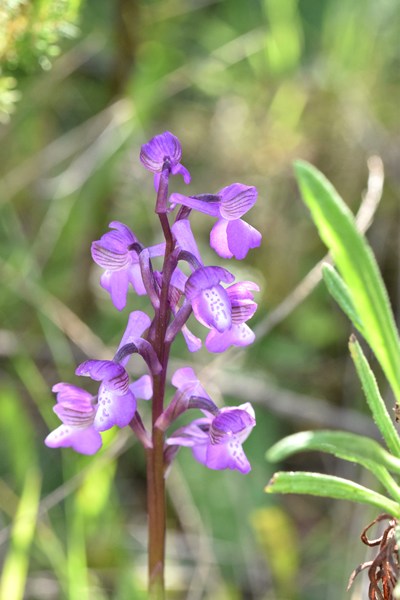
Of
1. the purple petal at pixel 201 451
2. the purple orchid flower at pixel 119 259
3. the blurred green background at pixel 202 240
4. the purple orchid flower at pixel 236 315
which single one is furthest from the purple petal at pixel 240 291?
the blurred green background at pixel 202 240

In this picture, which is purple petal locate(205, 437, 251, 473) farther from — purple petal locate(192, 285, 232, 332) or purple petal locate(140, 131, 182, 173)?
purple petal locate(140, 131, 182, 173)

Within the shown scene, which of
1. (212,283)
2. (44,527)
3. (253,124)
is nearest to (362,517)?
(44,527)

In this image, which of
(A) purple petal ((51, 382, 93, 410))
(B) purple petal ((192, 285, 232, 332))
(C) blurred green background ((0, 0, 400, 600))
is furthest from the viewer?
(C) blurred green background ((0, 0, 400, 600))

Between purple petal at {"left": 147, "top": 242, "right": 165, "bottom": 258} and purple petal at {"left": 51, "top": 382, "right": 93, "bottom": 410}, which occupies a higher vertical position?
purple petal at {"left": 147, "top": 242, "right": 165, "bottom": 258}

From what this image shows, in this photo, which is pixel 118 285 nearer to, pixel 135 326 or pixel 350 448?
pixel 135 326

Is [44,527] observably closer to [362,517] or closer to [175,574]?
[175,574]

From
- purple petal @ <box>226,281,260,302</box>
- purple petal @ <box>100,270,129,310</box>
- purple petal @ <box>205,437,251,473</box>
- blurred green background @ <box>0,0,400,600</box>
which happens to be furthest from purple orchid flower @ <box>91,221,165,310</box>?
blurred green background @ <box>0,0,400,600</box>
